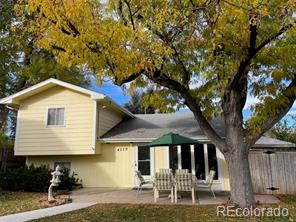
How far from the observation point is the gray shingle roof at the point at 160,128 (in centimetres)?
1427

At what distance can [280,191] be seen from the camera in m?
12.1

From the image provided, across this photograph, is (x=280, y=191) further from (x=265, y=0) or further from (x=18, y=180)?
(x=18, y=180)

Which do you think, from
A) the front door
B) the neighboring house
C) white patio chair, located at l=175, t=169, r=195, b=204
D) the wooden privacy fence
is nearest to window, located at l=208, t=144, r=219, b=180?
the neighboring house

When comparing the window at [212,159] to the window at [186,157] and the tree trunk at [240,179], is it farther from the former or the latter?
the tree trunk at [240,179]

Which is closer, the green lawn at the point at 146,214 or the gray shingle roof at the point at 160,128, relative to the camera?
the green lawn at the point at 146,214

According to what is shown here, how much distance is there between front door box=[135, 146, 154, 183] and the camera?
571 inches

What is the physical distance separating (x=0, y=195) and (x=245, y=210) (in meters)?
10.3

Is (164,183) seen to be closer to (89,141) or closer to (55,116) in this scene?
(89,141)

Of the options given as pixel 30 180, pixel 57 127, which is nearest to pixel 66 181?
pixel 30 180

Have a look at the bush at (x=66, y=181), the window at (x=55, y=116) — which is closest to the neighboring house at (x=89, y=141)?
the window at (x=55, y=116)

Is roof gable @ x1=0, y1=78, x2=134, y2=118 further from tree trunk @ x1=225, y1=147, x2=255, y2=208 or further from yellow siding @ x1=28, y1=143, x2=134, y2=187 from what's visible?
tree trunk @ x1=225, y1=147, x2=255, y2=208

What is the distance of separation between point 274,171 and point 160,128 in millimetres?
6633

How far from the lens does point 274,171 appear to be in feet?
40.2

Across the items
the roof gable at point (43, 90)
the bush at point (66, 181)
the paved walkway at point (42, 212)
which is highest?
the roof gable at point (43, 90)
